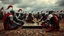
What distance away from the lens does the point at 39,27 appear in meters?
12.3

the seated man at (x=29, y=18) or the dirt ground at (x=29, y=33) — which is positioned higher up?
the seated man at (x=29, y=18)

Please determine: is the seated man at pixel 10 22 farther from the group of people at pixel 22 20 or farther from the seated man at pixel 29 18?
the seated man at pixel 29 18

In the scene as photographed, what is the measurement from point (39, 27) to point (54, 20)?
0.83 meters

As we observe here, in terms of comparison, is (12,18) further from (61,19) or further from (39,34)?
(61,19)

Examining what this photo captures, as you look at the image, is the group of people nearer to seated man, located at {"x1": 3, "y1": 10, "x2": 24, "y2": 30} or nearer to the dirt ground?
seated man, located at {"x1": 3, "y1": 10, "x2": 24, "y2": 30}

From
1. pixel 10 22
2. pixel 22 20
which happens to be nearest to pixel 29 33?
pixel 22 20

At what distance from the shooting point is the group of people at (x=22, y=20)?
12219mm

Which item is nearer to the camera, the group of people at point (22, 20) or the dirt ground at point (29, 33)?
the dirt ground at point (29, 33)

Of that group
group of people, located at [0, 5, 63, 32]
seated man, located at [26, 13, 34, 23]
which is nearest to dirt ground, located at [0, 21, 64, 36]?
group of people, located at [0, 5, 63, 32]

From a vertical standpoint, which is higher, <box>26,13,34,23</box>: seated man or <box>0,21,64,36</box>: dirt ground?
<box>26,13,34,23</box>: seated man

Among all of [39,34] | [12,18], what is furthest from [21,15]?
[39,34]

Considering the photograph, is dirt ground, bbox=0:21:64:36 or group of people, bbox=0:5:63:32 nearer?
dirt ground, bbox=0:21:64:36

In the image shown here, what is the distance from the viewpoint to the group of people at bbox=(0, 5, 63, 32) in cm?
1222

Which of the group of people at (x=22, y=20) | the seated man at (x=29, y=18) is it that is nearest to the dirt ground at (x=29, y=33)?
the group of people at (x=22, y=20)
